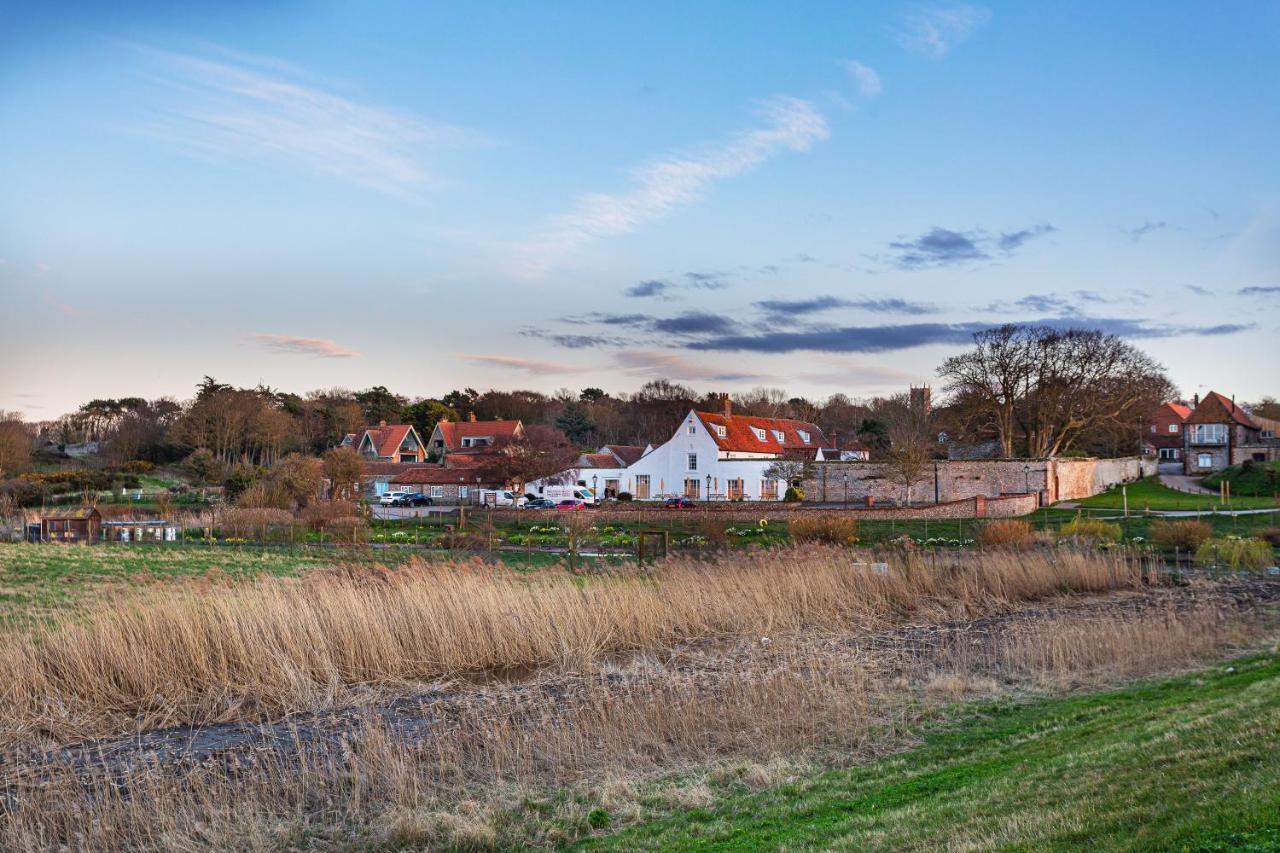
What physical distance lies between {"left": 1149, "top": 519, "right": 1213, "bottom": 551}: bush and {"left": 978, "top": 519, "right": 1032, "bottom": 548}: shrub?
12.4 feet

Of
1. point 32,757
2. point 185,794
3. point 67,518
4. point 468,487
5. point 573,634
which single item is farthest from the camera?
point 468,487

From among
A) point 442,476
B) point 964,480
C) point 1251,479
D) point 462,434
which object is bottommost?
point 1251,479

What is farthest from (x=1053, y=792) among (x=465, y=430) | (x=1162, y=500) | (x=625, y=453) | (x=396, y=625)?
(x=465, y=430)

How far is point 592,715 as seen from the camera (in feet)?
37.3

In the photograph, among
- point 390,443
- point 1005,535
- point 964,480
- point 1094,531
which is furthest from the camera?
point 390,443

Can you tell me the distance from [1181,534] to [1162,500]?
18.7m

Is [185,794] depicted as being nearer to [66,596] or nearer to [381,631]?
[381,631]

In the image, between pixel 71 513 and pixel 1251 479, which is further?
pixel 1251 479

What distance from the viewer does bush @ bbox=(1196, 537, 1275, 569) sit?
81.9 ft

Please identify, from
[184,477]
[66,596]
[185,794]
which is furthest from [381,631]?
[184,477]

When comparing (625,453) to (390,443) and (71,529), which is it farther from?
(71,529)

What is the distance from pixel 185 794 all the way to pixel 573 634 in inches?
294

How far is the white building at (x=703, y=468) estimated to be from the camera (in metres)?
54.7

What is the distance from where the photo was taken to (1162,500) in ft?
148
